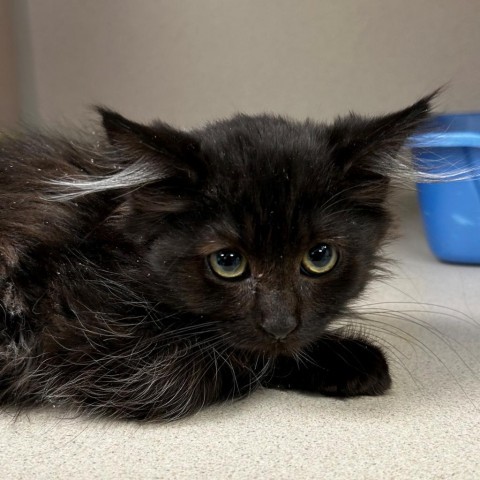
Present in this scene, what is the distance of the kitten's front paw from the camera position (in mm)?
1415

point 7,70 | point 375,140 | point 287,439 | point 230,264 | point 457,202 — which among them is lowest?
point 287,439

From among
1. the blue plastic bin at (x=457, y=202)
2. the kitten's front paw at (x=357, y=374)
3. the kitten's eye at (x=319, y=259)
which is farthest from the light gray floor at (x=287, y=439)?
the blue plastic bin at (x=457, y=202)

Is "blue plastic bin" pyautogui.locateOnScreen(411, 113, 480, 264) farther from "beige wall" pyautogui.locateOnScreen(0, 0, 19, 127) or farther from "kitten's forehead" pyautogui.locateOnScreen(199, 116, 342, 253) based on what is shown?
"beige wall" pyautogui.locateOnScreen(0, 0, 19, 127)

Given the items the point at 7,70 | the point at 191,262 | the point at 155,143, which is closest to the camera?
the point at 155,143

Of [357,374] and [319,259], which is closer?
[319,259]

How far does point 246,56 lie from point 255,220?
1932 millimetres

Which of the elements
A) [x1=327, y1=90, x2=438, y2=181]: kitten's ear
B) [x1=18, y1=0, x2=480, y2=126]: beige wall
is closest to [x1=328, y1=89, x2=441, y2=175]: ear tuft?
[x1=327, y1=90, x2=438, y2=181]: kitten's ear

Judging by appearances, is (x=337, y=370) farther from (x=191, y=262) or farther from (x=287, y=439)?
(x=191, y=262)

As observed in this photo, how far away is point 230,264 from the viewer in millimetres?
1286

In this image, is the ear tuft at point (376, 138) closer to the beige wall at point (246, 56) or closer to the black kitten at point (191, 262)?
the black kitten at point (191, 262)

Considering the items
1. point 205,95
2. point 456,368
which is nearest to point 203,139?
point 456,368

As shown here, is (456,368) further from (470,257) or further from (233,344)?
(470,257)

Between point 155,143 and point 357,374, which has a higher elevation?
point 155,143

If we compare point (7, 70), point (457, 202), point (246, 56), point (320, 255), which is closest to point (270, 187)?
point (320, 255)
